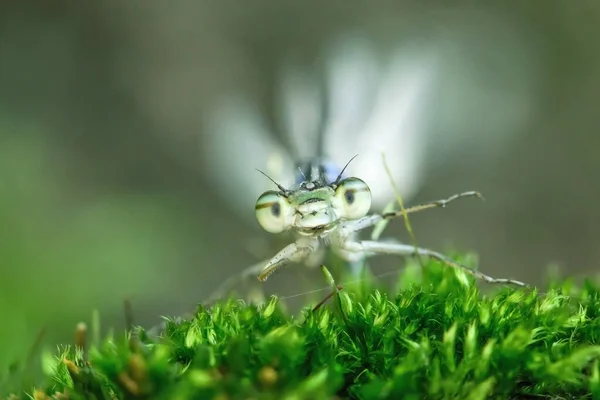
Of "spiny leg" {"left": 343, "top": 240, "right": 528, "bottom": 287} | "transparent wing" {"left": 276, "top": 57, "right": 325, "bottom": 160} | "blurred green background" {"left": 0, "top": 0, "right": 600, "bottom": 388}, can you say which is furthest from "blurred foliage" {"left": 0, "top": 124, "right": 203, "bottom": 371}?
"spiny leg" {"left": 343, "top": 240, "right": 528, "bottom": 287}

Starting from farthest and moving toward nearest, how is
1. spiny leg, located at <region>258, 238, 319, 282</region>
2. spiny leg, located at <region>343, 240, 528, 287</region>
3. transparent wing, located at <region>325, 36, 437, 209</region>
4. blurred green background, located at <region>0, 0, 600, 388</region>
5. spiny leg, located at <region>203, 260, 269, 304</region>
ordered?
blurred green background, located at <region>0, 0, 600, 388</region> → transparent wing, located at <region>325, 36, 437, 209</region> → spiny leg, located at <region>203, 260, 269, 304</region> → spiny leg, located at <region>258, 238, 319, 282</region> → spiny leg, located at <region>343, 240, 528, 287</region>

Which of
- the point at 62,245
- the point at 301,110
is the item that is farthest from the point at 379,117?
the point at 62,245

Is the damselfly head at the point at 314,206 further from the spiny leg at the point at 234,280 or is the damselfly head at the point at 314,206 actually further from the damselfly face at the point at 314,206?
the spiny leg at the point at 234,280

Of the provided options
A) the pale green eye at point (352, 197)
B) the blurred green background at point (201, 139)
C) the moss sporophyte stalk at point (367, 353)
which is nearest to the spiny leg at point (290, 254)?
the pale green eye at point (352, 197)

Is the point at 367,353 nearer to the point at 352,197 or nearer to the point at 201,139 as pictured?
the point at 352,197

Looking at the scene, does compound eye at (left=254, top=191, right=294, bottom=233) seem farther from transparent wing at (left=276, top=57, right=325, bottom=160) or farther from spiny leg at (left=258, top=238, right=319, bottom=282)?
transparent wing at (left=276, top=57, right=325, bottom=160)

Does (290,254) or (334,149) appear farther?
(334,149)
